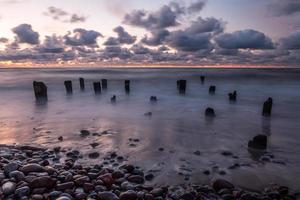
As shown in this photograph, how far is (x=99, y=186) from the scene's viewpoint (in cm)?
585

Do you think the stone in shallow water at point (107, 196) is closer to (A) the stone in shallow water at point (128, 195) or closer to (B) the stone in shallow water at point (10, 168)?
(A) the stone in shallow water at point (128, 195)

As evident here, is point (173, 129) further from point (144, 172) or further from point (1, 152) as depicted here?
point (1, 152)

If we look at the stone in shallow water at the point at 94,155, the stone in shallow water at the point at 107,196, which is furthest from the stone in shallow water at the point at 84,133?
the stone in shallow water at the point at 107,196

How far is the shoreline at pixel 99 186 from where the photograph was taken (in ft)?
17.9

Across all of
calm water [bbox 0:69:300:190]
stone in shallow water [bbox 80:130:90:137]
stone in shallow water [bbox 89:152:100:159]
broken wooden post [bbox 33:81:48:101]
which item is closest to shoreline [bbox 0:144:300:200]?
calm water [bbox 0:69:300:190]

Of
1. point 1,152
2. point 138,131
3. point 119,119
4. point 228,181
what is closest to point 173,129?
point 138,131

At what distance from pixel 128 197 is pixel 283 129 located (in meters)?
10.4

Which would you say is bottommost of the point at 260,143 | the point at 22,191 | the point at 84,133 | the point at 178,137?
the point at 178,137

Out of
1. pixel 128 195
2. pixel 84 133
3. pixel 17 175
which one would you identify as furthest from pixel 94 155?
pixel 128 195

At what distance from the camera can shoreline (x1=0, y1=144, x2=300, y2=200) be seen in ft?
17.9

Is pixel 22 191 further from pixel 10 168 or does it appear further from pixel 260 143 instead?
pixel 260 143

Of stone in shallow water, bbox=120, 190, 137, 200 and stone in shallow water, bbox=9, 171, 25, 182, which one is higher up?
stone in shallow water, bbox=9, 171, 25, 182

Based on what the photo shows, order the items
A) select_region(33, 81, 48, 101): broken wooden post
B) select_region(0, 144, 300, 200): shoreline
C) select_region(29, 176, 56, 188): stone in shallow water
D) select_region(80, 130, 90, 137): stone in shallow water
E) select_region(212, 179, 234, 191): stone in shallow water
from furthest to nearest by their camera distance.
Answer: select_region(33, 81, 48, 101): broken wooden post → select_region(80, 130, 90, 137): stone in shallow water → select_region(212, 179, 234, 191): stone in shallow water → select_region(29, 176, 56, 188): stone in shallow water → select_region(0, 144, 300, 200): shoreline

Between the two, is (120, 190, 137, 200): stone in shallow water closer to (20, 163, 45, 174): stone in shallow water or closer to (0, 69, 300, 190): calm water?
(0, 69, 300, 190): calm water
